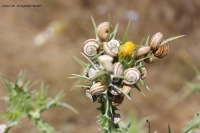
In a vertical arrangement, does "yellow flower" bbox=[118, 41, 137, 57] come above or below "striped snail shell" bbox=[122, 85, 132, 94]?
above

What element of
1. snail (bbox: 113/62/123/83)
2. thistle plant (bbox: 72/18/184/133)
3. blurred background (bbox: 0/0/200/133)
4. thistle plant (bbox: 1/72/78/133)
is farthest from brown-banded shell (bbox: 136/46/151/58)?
blurred background (bbox: 0/0/200/133)

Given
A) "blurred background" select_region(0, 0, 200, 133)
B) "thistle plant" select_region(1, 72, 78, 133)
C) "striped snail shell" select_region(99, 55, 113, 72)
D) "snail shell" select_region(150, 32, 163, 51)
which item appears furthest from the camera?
"blurred background" select_region(0, 0, 200, 133)

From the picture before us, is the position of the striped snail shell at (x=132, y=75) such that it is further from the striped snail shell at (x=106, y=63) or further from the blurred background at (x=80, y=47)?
the blurred background at (x=80, y=47)

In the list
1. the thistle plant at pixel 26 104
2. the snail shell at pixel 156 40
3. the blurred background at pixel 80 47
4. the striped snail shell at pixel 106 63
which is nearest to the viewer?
the striped snail shell at pixel 106 63

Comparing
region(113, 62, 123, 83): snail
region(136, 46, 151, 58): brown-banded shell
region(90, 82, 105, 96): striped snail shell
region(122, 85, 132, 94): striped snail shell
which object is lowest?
region(122, 85, 132, 94): striped snail shell

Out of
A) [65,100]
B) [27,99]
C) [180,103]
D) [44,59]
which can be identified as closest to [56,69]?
[44,59]

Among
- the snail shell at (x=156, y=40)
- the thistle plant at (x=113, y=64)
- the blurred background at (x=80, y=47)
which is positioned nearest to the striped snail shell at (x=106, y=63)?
the thistle plant at (x=113, y=64)

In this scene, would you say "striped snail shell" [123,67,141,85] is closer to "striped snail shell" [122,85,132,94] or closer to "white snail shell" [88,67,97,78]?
"striped snail shell" [122,85,132,94]

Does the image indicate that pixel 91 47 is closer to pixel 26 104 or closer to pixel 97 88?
pixel 97 88

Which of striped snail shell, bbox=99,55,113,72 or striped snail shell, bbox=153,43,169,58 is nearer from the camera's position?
striped snail shell, bbox=99,55,113,72
